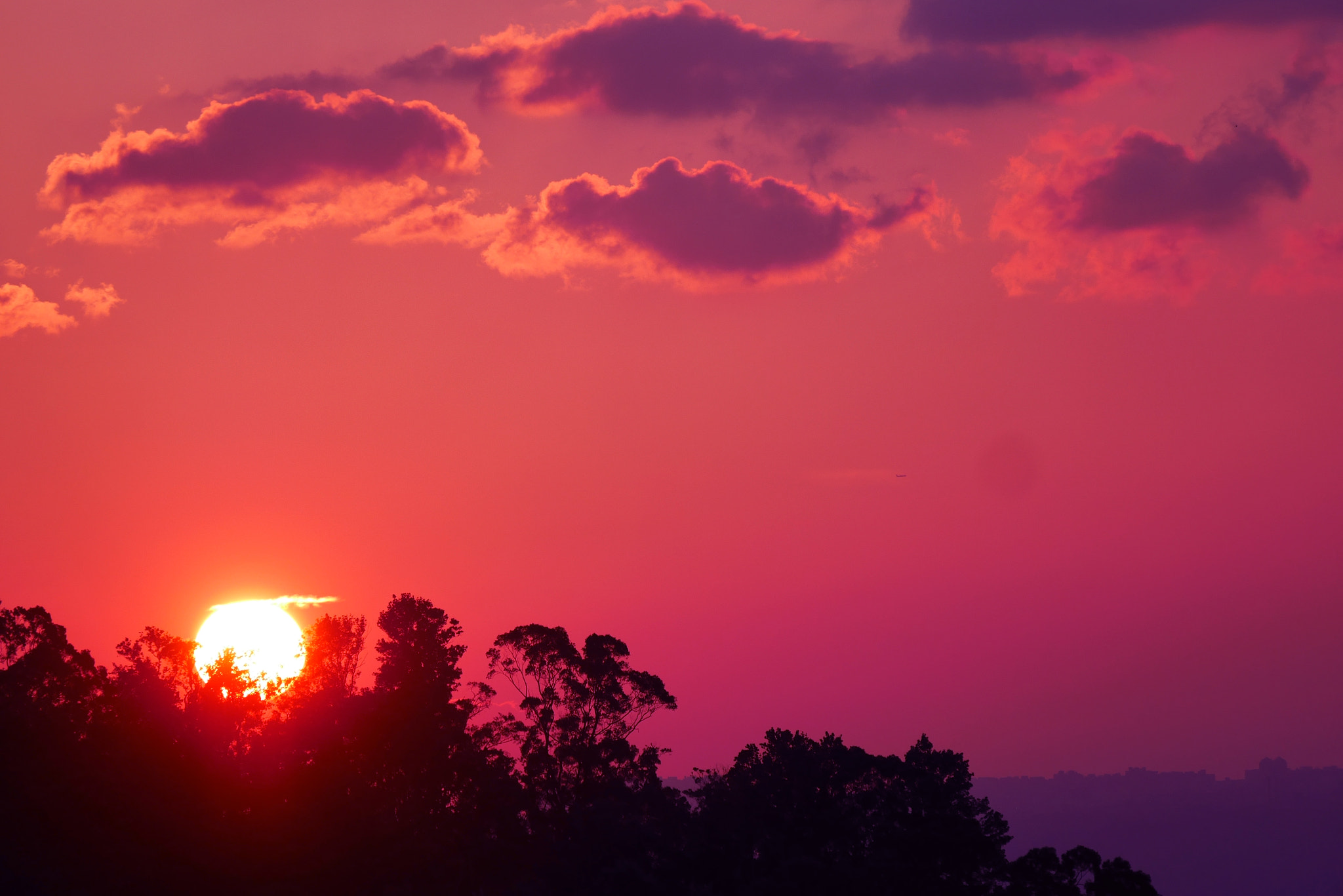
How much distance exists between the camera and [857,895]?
6200 cm

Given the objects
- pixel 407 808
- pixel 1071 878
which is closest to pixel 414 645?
pixel 407 808

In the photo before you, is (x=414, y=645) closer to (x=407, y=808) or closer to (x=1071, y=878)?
(x=407, y=808)

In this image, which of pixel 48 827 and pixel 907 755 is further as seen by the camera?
pixel 907 755

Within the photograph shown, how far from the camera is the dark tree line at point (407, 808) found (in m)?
60.2

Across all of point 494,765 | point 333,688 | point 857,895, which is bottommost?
point 857,895

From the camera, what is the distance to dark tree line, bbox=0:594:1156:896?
197 feet

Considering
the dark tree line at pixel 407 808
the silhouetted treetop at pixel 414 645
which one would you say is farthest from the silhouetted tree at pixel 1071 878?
the silhouetted treetop at pixel 414 645

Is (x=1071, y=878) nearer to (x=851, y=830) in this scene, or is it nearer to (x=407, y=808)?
(x=851, y=830)

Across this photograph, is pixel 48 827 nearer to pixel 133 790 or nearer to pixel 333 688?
pixel 133 790

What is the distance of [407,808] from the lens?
75.1 m

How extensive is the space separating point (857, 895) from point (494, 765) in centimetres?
2550

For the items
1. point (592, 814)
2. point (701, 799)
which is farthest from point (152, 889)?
point (701, 799)

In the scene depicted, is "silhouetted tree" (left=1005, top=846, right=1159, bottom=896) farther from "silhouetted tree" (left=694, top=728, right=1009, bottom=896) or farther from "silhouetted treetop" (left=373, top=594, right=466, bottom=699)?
"silhouetted treetop" (left=373, top=594, right=466, bottom=699)

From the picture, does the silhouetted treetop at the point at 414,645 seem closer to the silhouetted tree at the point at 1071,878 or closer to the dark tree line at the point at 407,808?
the dark tree line at the point at 407,808
